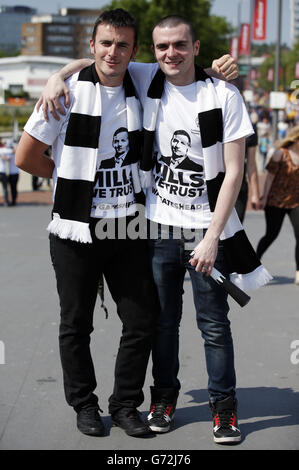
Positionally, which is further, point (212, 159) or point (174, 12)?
point (174, 12)

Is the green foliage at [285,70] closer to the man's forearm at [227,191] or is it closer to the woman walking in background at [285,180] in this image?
the woman walking in background at [285,180]

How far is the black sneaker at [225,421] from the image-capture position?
361 cm

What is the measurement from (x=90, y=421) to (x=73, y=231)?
93 cm

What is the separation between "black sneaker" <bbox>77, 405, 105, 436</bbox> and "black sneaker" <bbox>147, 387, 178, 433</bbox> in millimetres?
255

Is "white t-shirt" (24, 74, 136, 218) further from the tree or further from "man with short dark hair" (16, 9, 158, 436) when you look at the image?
the tree

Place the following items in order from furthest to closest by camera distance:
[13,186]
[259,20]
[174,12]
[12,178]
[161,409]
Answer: [174,12] < [259,20] < [12,178] < [13,186] < [161,409]

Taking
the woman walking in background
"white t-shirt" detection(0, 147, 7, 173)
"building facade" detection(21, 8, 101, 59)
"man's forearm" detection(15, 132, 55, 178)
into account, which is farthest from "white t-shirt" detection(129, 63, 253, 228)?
"building facade" detection(21, 8, 101, 59)

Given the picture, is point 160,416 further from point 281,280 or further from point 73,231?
point 281,280

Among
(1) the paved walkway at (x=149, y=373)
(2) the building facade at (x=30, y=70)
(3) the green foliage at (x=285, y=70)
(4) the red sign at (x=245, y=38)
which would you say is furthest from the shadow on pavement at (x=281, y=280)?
(2) the building facade at (x=30, y=70)

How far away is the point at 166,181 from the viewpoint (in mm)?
3643

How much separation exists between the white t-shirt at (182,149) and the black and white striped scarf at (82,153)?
114 mm

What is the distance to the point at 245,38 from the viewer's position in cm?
4188

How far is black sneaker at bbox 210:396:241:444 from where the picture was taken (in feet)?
11.8

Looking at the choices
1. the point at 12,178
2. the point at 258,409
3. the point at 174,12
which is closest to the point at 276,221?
the point at 258,409
